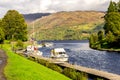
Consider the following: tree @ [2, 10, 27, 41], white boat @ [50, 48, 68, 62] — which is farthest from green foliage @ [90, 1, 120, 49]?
white boat @ [50, 48, 68, 62]

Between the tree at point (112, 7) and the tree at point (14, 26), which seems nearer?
the tree at point (14, 26)

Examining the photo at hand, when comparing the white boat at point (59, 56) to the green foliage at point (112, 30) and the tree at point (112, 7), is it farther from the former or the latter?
the tree at point (112, 7)

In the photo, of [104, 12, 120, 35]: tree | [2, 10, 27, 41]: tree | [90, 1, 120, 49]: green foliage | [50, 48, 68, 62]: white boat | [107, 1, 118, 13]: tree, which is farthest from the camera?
[107, 1, 118, 13]: tree

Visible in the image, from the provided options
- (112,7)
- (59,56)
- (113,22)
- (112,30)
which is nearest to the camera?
(59,56)

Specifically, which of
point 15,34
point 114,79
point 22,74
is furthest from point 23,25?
point 22,74

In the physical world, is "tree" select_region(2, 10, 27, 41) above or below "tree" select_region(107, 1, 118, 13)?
below

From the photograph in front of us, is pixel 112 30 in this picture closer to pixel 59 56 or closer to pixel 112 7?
pixel 112 7

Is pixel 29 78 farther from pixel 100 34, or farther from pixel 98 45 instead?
pixel 100 34

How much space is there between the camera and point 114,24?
176375 mm

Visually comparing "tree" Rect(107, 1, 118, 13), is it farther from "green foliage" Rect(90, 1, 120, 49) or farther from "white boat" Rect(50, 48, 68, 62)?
"white boat" Rect(50, 48, 68, 62)

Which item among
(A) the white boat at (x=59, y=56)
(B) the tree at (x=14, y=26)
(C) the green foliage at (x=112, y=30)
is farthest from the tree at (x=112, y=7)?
(A) the white boat at (x=59, y=56)

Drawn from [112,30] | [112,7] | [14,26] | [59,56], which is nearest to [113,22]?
[112,30]

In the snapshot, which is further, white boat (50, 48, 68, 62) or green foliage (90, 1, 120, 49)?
green foliage (90, 1, 120, 49)

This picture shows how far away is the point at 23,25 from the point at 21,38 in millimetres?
7290
